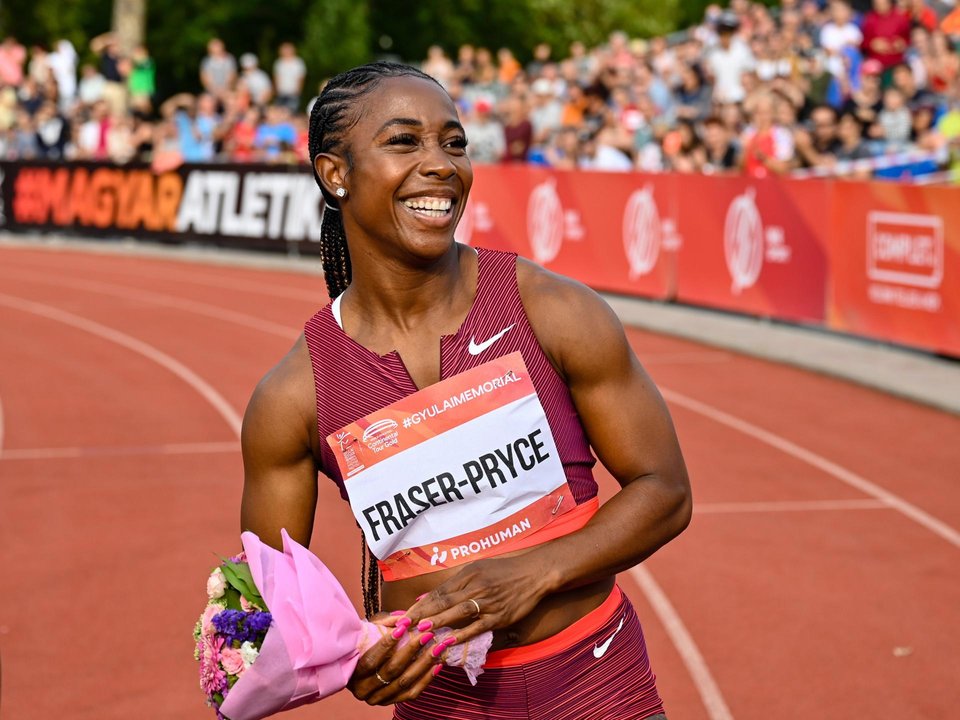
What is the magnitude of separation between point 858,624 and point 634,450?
14.0ft

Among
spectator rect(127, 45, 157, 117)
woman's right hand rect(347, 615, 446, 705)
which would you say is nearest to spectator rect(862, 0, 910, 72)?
spectator rect(127, 45, 157, 117)

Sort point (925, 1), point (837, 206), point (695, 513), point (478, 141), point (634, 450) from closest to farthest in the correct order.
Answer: point (634, 450) < point (695, 513) < point (837, 206) < point (925, 1) < point (478, 141)

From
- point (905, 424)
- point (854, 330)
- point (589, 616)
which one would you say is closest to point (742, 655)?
point (589, 616)

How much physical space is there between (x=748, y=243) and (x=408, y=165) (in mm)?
12740

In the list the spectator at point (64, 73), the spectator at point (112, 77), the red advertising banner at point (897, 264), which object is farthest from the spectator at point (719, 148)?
the spectator at point (64, 73)

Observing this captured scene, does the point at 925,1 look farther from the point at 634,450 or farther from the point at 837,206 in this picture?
the point at 634,450

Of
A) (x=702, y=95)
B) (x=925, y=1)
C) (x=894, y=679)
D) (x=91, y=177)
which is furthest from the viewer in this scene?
(x=91, y=177)

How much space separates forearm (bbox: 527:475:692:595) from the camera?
2627mm

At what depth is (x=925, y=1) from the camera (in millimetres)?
17641

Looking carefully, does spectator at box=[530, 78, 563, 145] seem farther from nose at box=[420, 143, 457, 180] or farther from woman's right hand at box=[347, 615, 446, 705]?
woman's right hand at box=[347, 615, 446, 705]

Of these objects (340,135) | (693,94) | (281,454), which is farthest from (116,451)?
(693,94)

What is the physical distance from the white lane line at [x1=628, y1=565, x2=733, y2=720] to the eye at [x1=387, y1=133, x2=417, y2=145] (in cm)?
355

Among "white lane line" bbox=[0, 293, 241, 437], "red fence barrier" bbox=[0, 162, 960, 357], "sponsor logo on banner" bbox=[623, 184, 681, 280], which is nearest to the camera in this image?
"white lane line" bbox=[0, 293, 241, 437]

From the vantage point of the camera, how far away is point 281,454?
2.81m
